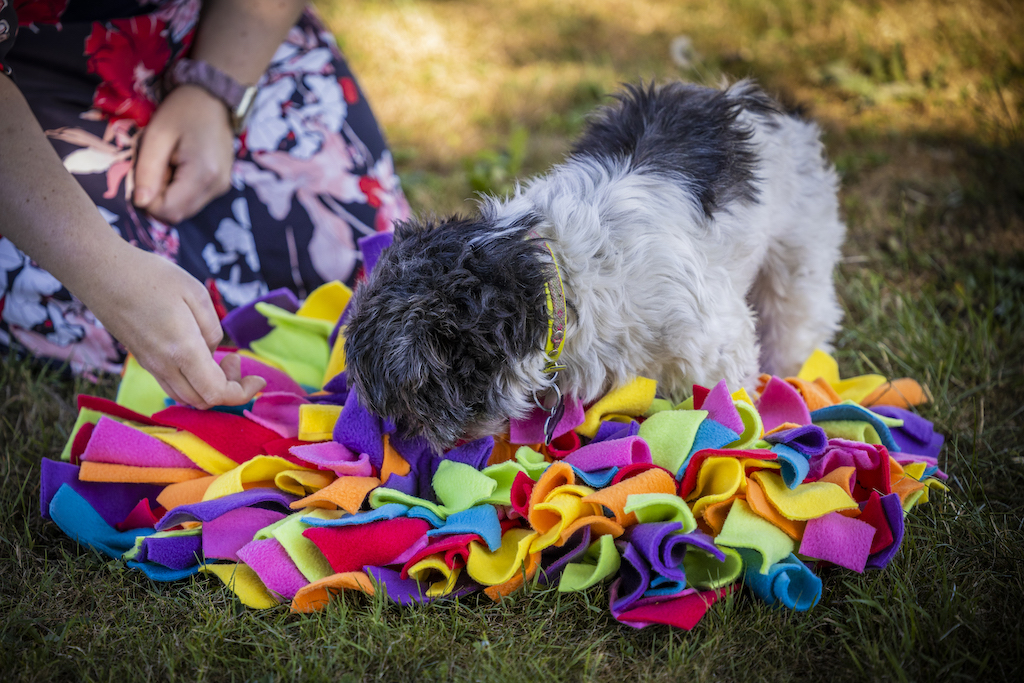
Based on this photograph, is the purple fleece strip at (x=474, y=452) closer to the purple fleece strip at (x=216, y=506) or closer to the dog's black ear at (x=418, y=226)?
the purple fleece strip at (x=216, y=506)

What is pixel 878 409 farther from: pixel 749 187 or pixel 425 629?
pixel 425 629

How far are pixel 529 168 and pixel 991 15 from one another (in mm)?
3691

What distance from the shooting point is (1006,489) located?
2062mm

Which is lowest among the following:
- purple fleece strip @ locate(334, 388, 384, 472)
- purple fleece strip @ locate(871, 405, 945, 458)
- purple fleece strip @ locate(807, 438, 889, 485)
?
purple fleece strip @ locate(334, 388, 384, 472)

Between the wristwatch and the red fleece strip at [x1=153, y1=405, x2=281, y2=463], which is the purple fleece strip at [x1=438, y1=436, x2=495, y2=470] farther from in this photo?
the wristwatch

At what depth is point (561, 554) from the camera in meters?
1.82

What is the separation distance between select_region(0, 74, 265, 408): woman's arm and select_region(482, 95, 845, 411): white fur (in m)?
0.90

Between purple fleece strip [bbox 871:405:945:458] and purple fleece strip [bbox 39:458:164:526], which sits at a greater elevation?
purple fleece strip [bbox 871:405:945:458]

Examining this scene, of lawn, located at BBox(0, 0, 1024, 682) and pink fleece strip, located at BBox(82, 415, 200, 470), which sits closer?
lawn, located at BBox(0, 0, 1024, 682)

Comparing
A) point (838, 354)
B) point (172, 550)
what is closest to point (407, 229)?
point (172, 550)

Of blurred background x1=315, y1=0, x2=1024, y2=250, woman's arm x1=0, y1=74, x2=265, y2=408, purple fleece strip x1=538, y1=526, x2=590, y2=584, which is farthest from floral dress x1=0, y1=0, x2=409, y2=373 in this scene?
purple fleece strip x1=538, y1=526, x2=590, y2=584

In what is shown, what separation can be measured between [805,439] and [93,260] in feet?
6.67

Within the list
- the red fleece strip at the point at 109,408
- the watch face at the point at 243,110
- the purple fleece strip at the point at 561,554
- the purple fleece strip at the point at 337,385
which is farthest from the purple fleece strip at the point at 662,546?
the watch face at the point at 243,110

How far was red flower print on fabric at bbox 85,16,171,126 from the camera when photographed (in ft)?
8.37
